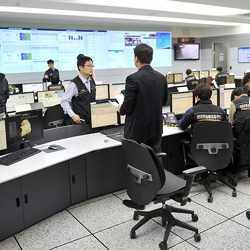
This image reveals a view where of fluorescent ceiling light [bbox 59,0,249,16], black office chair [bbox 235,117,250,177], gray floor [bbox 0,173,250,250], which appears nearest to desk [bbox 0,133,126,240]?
gray floor [bbox 0,173,250,250]

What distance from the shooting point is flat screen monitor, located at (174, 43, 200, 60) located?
446 inches

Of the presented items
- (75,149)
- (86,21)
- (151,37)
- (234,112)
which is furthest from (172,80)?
(75,149)

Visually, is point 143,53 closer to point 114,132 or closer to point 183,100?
point 114,132

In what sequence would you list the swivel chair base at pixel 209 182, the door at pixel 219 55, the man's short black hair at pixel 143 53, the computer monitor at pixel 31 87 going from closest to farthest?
the man's short black hair at pixel 143 53
the swivel chair base at pixel 209 182
the computer monitor at pixel 31 87
the door at pixel 219 55

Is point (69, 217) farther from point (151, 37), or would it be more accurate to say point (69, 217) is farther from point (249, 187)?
point (151, 37)

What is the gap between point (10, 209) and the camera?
251cm

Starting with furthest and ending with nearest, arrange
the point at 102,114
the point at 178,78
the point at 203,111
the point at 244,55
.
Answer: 1. the point at 244,55
2. the point at 178,78
3. the point at 102,114
4. the point at 203,111

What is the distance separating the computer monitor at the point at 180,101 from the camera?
4019mm

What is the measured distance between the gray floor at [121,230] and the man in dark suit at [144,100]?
748mm

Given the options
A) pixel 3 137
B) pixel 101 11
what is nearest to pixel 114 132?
pixel 3 137

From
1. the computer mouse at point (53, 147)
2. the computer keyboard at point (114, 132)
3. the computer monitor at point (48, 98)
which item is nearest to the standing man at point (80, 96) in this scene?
the computer keyboard at point (114, 132)

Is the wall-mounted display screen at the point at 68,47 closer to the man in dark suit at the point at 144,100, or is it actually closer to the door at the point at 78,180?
the door at the point at 78,180

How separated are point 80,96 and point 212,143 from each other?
1.47 meters

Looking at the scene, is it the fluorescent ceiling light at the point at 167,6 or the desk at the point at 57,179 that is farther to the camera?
the fluorescent ceiling light at the point at 167,6
